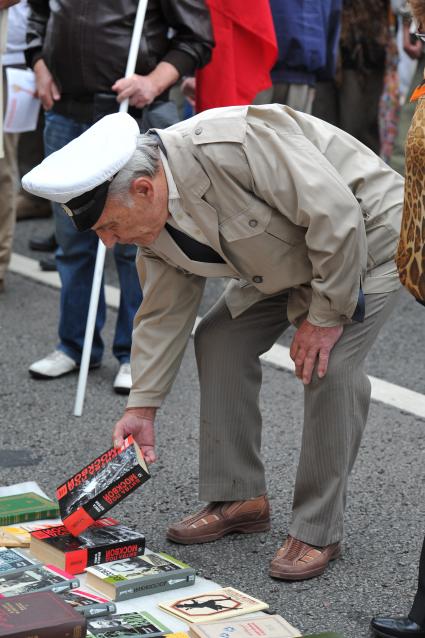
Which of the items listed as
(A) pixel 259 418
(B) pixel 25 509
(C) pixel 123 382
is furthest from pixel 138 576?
(C) pixel 123 382

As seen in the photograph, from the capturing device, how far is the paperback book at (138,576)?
10.4 feet

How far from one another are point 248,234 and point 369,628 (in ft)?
3.56

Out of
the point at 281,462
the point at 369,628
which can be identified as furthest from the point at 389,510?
the point at 369,628

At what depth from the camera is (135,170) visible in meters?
3.12

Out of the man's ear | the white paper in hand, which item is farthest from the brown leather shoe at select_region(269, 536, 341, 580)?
the white paper in hand

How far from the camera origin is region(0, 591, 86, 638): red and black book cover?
2.68m

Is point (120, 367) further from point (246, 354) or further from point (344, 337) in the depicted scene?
point (344, 337)

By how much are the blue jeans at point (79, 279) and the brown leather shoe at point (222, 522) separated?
1.41 metres

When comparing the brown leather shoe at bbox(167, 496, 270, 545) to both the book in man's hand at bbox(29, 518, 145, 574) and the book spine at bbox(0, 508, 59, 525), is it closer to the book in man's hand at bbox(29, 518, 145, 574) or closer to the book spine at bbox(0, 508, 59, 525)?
the book in man's hand at bbox(29, 518, 145, 574)

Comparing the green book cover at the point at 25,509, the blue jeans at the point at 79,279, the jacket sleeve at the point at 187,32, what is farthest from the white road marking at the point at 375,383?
the green book cover at the point at 25,509

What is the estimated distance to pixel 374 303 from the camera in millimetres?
3375

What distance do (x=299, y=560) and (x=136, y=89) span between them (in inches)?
82.5

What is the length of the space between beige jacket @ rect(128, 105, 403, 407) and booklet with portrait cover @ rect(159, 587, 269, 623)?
30.3 inches

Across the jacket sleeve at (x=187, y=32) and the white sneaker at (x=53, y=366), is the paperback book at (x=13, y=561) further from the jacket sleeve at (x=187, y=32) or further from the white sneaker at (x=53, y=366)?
the jacket sleeve at (x=187, y=32)
